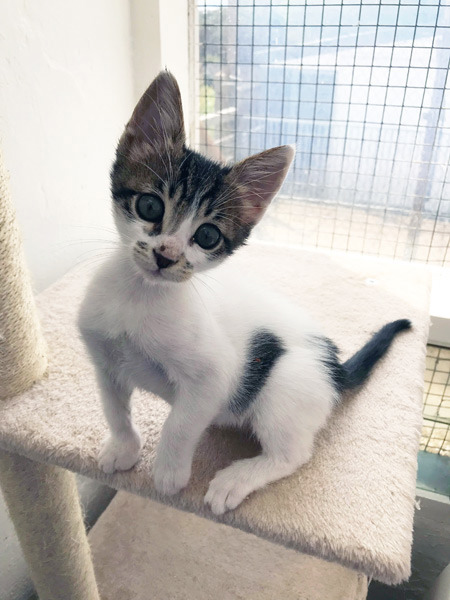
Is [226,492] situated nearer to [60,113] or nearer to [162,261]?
[162,261]

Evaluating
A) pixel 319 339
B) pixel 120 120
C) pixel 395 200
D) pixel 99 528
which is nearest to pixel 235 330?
pixel 319 339

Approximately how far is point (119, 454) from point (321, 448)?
0.33 meters

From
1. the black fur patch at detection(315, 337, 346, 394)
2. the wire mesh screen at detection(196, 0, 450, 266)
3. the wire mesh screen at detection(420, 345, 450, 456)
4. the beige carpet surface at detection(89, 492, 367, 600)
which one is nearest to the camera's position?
the black fur patch at detection(315, 337, 346, 394)

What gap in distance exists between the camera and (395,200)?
164 centimetres

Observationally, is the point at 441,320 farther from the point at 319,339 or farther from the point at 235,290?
the point at 235,290

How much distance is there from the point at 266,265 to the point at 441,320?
1.92ft

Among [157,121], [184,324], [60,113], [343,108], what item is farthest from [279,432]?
[343,108]

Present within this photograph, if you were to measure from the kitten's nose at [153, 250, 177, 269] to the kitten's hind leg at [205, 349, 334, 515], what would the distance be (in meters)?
0.27

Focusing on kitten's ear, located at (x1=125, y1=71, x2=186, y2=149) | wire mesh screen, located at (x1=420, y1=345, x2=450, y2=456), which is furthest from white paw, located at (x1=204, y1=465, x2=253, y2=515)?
wire mesh screen, located at (x1=420, y1=345, x2=450, y2=456)

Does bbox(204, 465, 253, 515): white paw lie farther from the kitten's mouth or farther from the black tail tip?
the black tail tip

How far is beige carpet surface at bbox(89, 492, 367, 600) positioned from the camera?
3.76 ft

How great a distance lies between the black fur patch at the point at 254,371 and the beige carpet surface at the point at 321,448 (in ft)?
0.31

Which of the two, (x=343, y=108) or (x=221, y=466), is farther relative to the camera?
(x=343, y=108)

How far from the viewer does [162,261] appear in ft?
1.95
